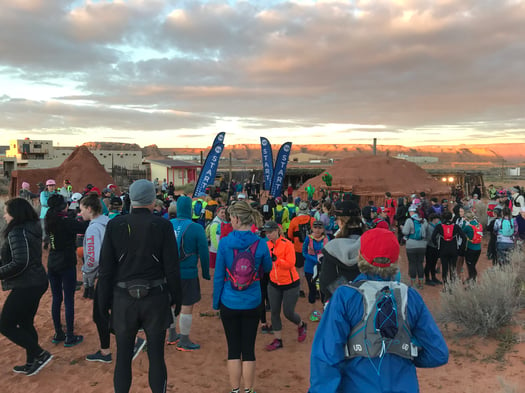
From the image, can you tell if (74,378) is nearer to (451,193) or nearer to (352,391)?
(352,391)

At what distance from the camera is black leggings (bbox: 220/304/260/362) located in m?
3.53

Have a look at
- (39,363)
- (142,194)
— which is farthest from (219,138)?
(142,194)

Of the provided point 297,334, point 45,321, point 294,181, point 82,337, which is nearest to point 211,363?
point 297,334

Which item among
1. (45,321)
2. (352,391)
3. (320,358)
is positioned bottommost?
(45,321)

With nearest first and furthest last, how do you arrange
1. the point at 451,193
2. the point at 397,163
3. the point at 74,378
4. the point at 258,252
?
the point at 258,252 → the point at 74,378 → the point at 451,193 → the point at 397,163

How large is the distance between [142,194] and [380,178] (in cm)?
2620

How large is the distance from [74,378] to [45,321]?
2.20 meters

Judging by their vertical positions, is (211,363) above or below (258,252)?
below

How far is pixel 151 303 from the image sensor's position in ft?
9.98

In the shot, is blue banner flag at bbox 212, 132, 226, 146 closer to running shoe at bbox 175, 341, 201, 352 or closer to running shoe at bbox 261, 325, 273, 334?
running shoe at bbox 261, 325, 273, 334

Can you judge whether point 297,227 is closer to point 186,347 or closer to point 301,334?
point 301,334

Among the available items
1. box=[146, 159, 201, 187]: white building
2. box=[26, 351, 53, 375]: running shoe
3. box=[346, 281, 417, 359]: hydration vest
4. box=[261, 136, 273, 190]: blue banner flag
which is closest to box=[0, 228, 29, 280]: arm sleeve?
box=[26, 351, 53, 375]: running shoe

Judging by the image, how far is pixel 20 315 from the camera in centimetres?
407

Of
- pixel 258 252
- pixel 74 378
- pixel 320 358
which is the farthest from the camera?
pixel 74 378
